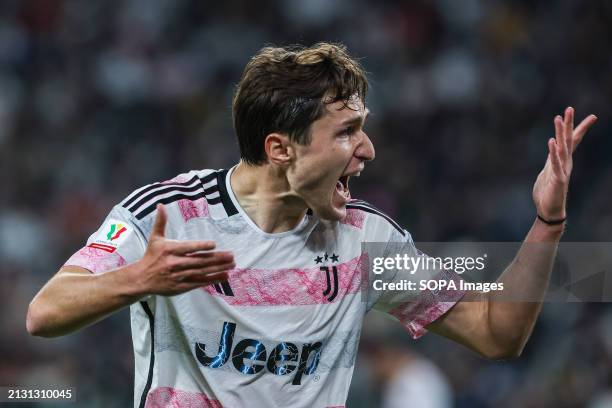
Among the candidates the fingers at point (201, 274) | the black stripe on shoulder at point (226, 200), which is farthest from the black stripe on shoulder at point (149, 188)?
the fingers at point (201, 274)

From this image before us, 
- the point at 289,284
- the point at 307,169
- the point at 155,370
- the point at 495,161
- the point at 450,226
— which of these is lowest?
the point at 155,370

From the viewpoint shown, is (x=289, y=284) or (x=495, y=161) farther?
(x=495, y=161)

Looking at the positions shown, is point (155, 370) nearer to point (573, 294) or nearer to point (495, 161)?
point (573, 294)

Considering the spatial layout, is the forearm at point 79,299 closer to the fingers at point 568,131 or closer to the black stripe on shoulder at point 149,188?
the black stripe on shoulder at point 149,188

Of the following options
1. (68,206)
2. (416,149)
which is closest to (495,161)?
(416,149)

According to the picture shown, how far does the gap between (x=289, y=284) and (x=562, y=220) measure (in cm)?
96

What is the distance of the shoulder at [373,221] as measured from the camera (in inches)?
143

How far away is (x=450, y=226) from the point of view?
362 inches

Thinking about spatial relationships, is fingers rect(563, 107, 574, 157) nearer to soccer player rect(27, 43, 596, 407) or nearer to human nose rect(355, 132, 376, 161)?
soccer player rect(27, 43, 596, 407)

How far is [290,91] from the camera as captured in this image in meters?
3.42

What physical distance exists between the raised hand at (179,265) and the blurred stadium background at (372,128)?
14.9 ft

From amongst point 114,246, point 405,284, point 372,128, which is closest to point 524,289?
point 405,284

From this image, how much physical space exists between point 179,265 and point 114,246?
0.50 metres

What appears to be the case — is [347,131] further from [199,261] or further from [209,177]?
[199,261]
